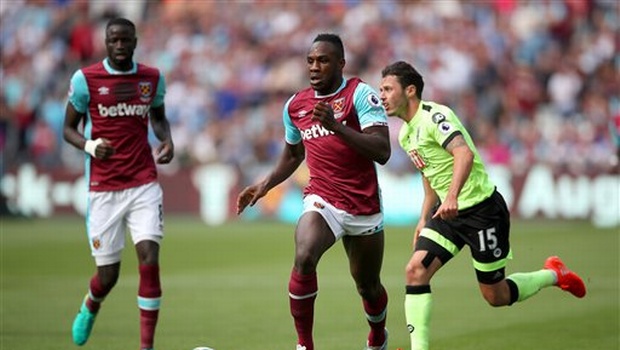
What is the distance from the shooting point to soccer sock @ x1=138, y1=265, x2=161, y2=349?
1034cm

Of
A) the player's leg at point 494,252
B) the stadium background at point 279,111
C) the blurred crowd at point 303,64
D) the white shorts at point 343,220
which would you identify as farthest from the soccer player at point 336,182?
the blurred crowd at point 303,64

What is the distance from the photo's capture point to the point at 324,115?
29.7ft

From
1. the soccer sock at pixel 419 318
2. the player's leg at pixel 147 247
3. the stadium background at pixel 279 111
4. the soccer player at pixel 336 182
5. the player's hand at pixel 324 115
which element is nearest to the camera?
the player's hand at pixel 324 115

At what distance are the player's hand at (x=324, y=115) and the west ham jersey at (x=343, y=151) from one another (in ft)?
1.96

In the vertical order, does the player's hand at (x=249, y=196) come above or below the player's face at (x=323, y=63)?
below

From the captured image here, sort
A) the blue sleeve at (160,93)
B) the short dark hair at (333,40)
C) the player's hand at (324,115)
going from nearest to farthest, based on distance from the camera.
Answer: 1. the player's hand at (324,115)
2. the short dark hair at (333,40)
3. the blue sleeve at (160,93)

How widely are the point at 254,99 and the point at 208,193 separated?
11.2 ft

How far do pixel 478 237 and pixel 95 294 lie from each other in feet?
11.8

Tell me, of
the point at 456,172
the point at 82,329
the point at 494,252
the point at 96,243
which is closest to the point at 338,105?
the point at 456,172

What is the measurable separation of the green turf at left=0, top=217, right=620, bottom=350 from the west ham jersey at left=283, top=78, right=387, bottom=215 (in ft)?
6.01

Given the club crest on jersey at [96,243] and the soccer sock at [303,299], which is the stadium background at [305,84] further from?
the soccer sock at [303,299]

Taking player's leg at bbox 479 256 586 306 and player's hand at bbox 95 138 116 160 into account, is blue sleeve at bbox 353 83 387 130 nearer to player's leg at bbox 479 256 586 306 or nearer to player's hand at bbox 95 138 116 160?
player's leg at bbox 479 256 586 306

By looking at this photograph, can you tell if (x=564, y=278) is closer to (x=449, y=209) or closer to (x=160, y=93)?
(x=449, y=209)

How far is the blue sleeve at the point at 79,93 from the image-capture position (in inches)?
429
